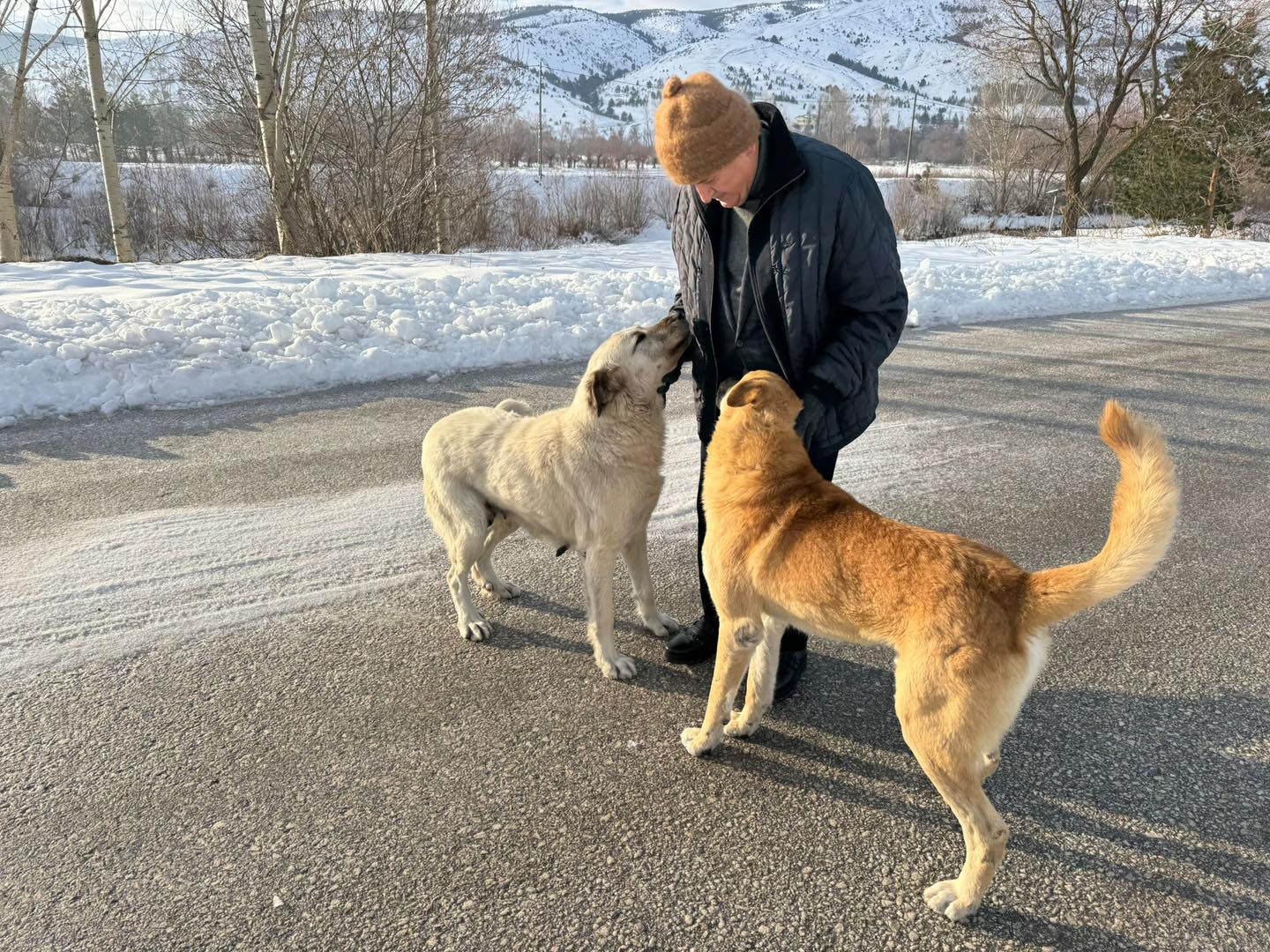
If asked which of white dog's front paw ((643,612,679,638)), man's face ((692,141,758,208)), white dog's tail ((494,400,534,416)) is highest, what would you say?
man's face ((692,141,758,208))

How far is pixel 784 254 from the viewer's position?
9.78ft

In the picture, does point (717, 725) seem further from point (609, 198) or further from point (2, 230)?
point (609, 198)

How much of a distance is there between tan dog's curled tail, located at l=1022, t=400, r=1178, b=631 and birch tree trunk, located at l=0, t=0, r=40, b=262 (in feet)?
57.6

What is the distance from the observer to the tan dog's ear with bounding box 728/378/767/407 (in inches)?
112

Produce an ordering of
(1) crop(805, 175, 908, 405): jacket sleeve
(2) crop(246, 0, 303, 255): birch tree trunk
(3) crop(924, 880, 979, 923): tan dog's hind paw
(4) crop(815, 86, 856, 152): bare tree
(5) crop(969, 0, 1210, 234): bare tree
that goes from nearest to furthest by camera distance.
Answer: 1. (3) crop(924, 880, 979, 923): tan dog's hind paw
2. (1) crop(805, 175, 908, 405): jacket sleeve
3. (2) crop(246, 0, 303, 255): birch tree trunk
4. (5) crop(969, 0, 1210, 234): bare tree
5. (4) crop(815, 86, 856, 152): bare tree

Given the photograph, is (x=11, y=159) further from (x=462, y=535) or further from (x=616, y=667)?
(x=616, y=667)

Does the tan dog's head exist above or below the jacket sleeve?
below

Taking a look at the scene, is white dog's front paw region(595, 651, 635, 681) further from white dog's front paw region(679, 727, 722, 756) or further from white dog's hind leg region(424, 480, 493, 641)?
white dog's hind leg region(424, 480, 493, 641)

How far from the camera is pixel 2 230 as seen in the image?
1413 cm

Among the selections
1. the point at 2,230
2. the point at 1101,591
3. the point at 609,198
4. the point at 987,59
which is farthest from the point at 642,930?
the point at 987,59

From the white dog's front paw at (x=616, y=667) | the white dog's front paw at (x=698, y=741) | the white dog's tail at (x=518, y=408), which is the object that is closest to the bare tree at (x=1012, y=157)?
the white dog's tail at (x=518, y=408)

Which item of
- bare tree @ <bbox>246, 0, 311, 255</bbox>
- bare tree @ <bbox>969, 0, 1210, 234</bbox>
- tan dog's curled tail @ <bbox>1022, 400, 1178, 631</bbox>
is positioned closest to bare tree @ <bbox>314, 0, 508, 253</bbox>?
bare tree @ <bbox>246, 0, 311, 255</bbox>

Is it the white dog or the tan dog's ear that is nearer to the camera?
the tan dog's ear

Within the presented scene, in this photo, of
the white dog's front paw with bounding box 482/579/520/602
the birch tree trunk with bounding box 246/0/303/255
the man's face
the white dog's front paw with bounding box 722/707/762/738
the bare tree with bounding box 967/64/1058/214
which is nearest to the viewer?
the man's face
